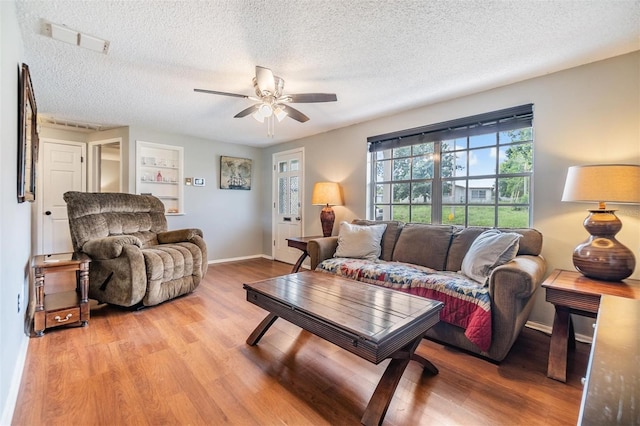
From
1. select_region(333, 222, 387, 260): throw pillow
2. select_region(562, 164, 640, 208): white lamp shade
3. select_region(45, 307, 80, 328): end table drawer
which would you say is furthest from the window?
select_region(45, 307, 80, 328): end table drawer

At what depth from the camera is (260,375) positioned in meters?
1.78

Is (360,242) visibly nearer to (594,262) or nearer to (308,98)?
(308,98)

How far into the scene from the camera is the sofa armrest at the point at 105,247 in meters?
2.71

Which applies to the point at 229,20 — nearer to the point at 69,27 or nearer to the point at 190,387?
the point at 69,27

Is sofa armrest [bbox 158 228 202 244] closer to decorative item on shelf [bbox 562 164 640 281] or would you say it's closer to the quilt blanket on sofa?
the quilt blanket on sofa

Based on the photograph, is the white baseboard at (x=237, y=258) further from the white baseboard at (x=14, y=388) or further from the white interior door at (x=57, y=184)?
the white baseboard at (x=14, y=388)

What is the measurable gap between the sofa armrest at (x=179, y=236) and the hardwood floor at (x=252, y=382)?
1206mm

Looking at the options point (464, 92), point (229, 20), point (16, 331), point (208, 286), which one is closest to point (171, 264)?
point (208, 286)

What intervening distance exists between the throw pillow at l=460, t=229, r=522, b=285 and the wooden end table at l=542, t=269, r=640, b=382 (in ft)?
1.06

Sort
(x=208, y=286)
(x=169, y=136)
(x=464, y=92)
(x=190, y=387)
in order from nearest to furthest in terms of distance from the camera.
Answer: (x=190, y=387), (x=464, y=92), (x=208, y=286), (x=169, y=136)

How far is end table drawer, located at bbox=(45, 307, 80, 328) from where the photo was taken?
2287 millimetres

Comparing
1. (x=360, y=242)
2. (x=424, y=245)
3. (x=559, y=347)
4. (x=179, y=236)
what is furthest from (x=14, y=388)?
(x=559, y=347)

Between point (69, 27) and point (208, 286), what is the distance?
2.82m

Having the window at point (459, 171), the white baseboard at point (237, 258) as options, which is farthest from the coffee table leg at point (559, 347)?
the white baseboard at point (237, 258)
